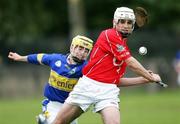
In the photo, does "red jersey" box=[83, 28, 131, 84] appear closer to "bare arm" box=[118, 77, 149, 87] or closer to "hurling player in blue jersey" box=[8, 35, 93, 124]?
"hurling player in blue jersey" box=[8, 35, 93, 124]

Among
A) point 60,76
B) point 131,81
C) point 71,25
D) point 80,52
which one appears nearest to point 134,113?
point 131,81

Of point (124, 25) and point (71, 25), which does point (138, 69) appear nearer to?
point (124, 25)

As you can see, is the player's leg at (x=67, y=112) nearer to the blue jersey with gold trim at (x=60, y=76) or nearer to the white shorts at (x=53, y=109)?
the blue jersey with gold trim at (x=60, y=76)

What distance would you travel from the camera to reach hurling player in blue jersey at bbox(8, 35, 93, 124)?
12.6m

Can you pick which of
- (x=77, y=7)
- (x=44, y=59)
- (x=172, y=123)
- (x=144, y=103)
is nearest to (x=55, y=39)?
(x=77, y=7)

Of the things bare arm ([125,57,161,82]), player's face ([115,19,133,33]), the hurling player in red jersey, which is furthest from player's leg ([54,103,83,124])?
player's face ([115,19,133,33])

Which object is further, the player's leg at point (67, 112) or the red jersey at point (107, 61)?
the player's leg at point (67, 112)

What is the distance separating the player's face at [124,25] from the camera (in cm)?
1228

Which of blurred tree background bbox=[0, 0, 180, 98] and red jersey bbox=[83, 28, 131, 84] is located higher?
red jersey bbox=[83, 28, 131, 84]

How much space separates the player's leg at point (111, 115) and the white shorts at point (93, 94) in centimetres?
9

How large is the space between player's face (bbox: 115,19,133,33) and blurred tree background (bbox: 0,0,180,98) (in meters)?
25.0

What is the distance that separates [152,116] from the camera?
21.7 metres

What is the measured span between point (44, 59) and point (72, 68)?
0.63m

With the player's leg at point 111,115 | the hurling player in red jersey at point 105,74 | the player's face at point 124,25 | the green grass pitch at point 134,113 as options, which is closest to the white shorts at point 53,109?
the hurling player in red jersey at point 105,74
